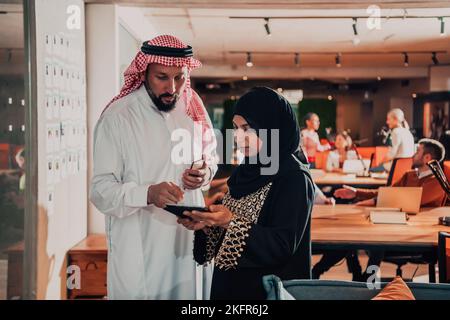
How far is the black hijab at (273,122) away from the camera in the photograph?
2121mm

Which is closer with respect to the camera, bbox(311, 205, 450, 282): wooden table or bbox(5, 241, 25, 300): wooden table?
bbox(5, 241, 25, 300): wooden table

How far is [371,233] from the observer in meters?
3.30

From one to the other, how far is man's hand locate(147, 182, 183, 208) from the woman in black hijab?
17cm

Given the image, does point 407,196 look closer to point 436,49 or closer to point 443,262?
point 443,262

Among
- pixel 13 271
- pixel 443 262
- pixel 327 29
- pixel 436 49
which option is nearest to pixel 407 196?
pixel 443 262

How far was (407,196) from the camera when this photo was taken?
3881mm

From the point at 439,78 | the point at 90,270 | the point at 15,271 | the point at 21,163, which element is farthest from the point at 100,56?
the point at 439,78

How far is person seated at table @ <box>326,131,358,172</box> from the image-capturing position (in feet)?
24.0

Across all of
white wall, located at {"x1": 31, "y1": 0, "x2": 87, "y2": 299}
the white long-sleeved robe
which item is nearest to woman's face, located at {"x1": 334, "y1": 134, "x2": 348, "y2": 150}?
white wall, located at {"x1": 31, "y1": 0, "x2": 87, "y2": 299}

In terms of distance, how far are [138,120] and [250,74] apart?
11.4 metres

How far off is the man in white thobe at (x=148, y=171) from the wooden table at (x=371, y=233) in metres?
0.84

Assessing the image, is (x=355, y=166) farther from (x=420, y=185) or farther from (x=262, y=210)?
(x=262, y=210)

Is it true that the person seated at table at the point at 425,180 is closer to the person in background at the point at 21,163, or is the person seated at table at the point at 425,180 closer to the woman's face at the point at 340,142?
the person in background at the point at 21,163

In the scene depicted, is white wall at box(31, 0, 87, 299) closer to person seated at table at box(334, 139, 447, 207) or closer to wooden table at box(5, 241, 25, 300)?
wooden table at box(5, 241, 25, 300)
